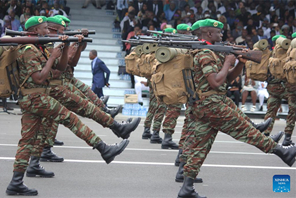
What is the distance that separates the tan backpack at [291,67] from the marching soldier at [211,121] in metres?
3.81

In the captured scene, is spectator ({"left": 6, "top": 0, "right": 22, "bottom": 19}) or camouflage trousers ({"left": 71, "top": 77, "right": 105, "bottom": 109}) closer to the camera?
camouflage trousers ({"left": 71, "top": 77, "right": 105, "bottom": 109})

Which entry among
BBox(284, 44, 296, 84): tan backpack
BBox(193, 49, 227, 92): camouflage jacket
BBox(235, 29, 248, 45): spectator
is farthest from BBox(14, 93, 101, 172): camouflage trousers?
BBox(235, 29, 248, 45): spectator

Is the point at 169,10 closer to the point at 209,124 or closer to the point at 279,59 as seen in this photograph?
the point at 279,59

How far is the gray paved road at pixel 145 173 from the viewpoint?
7.09 metres

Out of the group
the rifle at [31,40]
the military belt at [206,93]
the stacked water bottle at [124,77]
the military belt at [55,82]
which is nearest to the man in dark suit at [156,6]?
the stacked water bottle at [124,77]

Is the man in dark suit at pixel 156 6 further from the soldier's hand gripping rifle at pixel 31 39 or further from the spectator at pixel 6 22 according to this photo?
the soldier's hand gripping rifle at pixel 31 39

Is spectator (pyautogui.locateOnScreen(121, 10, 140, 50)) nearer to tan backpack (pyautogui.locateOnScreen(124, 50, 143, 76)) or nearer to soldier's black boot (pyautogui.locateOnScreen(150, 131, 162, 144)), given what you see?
tan backpack (pyautogui.locateOnScreen(124, 50, 143, 76))

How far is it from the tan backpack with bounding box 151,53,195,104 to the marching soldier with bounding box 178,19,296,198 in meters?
0.27

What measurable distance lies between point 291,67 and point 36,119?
5.36 meters

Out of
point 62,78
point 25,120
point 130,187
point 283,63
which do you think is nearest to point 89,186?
point 130,187

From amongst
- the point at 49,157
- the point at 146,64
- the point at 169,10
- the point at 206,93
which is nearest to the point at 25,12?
the point at 169,10

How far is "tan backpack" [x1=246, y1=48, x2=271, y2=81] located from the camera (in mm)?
11516

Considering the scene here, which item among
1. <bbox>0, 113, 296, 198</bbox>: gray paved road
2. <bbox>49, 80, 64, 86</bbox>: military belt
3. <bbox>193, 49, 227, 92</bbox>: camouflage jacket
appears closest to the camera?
<bbox>193, 49, 227, 92</bbox>: camouflage jacket

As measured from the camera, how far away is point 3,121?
1488cm
